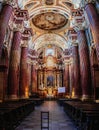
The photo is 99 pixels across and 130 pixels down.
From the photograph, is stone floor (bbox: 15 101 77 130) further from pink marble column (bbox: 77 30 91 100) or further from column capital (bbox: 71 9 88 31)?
column capital (bbox: 71 9 88 31)

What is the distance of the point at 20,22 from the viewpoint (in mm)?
14344

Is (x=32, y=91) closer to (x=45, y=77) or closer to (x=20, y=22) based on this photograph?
(x=45, y=77)

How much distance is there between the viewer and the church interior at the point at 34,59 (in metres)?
6.31

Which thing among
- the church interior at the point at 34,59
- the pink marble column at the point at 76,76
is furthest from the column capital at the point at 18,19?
the pink marble column at the point at 76,76

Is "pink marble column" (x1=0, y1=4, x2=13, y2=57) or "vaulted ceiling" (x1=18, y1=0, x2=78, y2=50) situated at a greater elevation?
"vaulted ceiling" (x1=18, y1=0, x2=78, y2=50)

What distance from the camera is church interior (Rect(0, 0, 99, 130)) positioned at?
6.31 m

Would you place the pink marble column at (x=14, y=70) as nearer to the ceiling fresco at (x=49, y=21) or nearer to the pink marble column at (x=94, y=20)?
the pink marble column at (x=94, y=20)

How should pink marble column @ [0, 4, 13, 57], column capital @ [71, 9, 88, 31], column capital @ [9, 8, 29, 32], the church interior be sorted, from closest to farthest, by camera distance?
1. the church interior
2. pink marble column @ [0, 4, 13, 57]
3. column capital @ [71, 9, 88, 31]
4. column capital @ [9, 8, 29, 32]

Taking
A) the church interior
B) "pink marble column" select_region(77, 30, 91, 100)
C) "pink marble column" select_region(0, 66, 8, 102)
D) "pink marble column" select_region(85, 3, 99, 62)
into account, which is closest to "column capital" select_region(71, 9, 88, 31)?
the church interior

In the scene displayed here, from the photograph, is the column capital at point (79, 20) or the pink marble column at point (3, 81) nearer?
the pink marble column at point (3, 81)

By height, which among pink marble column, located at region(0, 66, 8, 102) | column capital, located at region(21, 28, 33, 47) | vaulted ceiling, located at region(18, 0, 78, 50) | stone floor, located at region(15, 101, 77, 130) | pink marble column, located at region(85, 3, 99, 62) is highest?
vaulted ceiling, located at region(18, 0, 78, 50)

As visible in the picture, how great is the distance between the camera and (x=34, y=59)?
1063 inches

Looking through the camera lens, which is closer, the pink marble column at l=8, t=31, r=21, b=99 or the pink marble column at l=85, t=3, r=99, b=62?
the pink marble column at l=85, t=3, r=99, b=62

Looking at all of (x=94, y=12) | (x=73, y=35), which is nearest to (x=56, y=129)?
(x=94, y=12)
